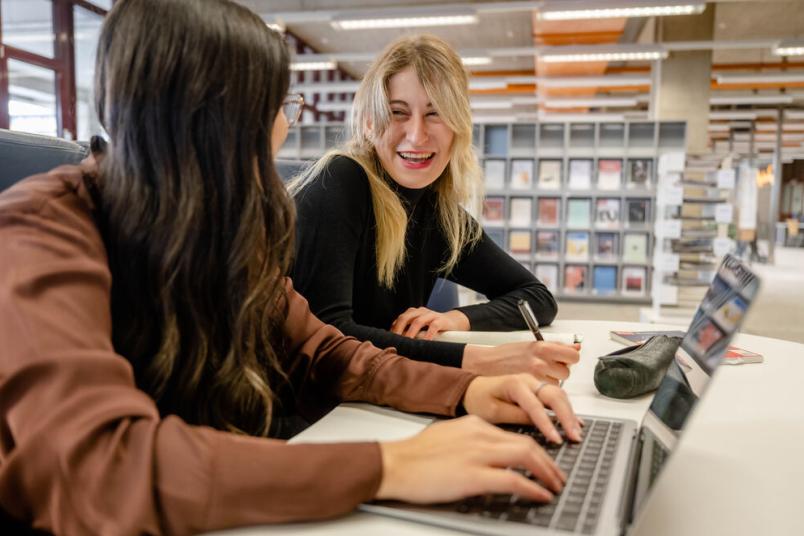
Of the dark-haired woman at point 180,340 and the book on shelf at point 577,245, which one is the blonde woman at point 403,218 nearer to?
the dark-haired woman at point 180,340

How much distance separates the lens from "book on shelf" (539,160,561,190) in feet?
22.6

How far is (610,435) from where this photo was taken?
29.9 inches

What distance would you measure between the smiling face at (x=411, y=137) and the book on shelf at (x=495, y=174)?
5547 millimetres

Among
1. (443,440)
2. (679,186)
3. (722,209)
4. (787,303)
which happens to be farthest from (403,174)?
(787,303)

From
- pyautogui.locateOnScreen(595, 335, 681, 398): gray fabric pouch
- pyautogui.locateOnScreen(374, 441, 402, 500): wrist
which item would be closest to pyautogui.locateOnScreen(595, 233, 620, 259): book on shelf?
pyautogui.locateOnScreen(595, 335, 681, 398): gray fabric pouch

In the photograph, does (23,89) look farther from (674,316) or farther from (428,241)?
(674,316)

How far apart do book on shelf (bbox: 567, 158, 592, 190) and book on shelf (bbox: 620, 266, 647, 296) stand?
40.1 inches

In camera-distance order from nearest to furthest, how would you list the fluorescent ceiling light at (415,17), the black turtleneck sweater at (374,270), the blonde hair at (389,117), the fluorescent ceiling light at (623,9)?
1. the black turtleneck sweater at (374,270)
2. the blonde hair at (389,117)
3. the fluorescent ceiling light at (623,9)
4. the fluorescent ceiling light at (415,17)

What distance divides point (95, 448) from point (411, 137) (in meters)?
1.14

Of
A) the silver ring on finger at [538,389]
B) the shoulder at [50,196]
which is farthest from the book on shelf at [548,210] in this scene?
the shoulder at [50,196]

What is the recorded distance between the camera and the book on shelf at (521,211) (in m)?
6.98

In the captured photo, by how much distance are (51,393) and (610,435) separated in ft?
1.99

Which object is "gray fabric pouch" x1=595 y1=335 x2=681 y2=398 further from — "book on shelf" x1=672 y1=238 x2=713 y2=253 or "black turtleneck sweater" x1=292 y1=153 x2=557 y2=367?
"book on shelf" x1=672 y1=238 x2=713 y2=253

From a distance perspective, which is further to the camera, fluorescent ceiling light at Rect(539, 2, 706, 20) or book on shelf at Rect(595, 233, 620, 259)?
book on shelf at Rect(595, 233, 620, 259)
